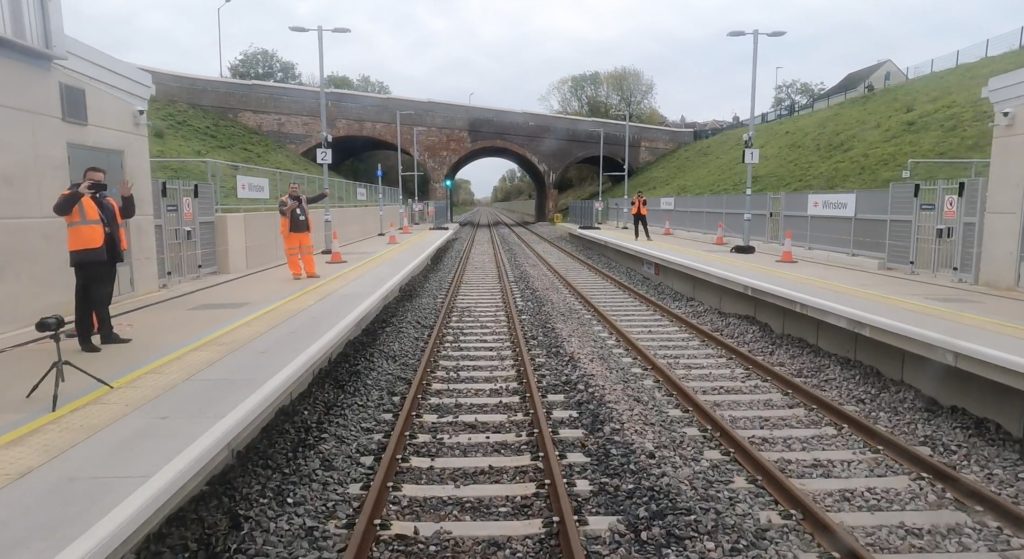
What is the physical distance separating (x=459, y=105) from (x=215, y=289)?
159ft

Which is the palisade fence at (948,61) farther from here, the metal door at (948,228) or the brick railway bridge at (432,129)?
the metal door at (948,228)

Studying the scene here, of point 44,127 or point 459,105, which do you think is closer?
point 44,127

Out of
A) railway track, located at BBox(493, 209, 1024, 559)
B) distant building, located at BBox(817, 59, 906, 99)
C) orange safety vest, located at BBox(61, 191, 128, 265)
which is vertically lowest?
railway track, located at BBox(493, 209, 1024, 559)

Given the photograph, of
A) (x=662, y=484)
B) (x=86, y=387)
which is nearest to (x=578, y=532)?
(x=662, y=484)

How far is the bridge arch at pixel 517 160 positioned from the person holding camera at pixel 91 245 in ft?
174

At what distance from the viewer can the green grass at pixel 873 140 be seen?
3241 centimetres

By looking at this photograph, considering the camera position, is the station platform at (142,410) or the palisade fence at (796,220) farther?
the palisade fence at (796,220)

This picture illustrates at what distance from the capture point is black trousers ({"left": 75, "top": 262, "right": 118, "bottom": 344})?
688 centimetres

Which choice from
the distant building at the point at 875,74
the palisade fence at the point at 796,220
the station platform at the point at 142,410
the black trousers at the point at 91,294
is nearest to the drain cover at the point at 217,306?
the station platform at the point at 142,410

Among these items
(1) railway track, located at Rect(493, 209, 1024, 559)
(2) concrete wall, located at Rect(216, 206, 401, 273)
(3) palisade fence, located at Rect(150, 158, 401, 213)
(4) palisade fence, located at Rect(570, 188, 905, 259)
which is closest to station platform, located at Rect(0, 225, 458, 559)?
(1) railway track, located at Rect(493, 209, 1024, 559)

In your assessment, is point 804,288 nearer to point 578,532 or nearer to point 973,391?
point 973,391

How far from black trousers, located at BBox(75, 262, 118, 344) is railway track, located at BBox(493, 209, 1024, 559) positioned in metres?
6.17

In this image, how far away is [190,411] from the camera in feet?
17.2

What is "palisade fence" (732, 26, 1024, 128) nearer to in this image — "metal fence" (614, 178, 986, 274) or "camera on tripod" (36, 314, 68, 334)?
"metal fence" (614, 178, 986, 274)
